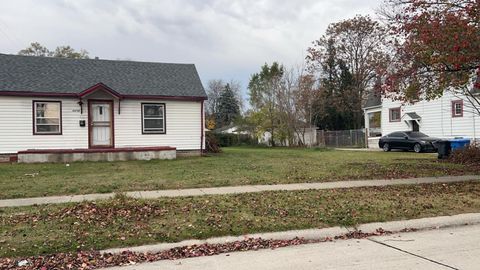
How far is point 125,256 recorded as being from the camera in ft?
19.6

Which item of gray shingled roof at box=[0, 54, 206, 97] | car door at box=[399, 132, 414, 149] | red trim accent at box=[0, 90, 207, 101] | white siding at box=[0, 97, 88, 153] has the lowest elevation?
car door at box=[399, 132, 414, 149]

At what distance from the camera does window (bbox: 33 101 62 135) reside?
19.4 m

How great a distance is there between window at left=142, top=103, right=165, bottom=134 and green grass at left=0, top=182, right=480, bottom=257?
1225cm

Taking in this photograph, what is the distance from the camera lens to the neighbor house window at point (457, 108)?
90.4 ft

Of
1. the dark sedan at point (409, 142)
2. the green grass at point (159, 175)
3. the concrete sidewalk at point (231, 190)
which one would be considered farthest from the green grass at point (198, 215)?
the dark sedan at point (409, 142)

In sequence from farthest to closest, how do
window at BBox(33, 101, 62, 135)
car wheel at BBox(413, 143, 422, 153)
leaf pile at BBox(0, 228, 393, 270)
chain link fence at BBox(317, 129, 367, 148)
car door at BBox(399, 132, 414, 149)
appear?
chain link fence at BBox(317, 129, 367, 148) → car door at BBox(399, 132, 414, 149) → car wheel at BBox(413, 143, 422, 153) → window at BBox(33, 101, 62, 135) → leaf pile at BBox(0, 228, 393, 270)

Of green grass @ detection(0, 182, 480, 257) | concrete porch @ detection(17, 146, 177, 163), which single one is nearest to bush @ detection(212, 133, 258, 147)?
concrete porch @ detection(17, 146, 177, 163)

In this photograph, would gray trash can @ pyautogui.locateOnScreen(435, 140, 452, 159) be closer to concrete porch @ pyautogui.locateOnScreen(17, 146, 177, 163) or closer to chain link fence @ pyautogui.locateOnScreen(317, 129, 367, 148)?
concrete porch @ pyautogui.locateOnScreen(17, 146, 177, 163)

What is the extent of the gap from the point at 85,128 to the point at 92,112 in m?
0.86

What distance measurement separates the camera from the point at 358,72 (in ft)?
168

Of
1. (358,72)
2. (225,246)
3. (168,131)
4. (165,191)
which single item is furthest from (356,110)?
(225,246)

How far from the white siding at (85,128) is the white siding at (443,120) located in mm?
15520

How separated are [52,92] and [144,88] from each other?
4.33 metres

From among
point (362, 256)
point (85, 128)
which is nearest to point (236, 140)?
point (85, 128)
